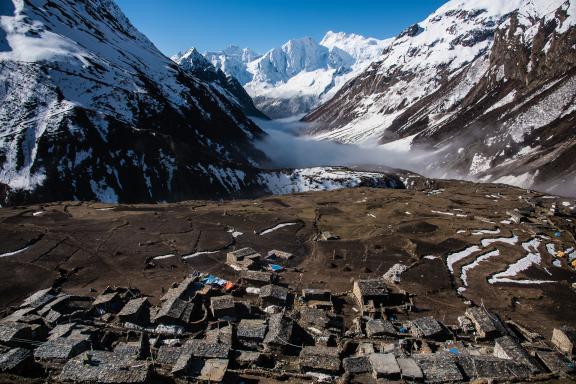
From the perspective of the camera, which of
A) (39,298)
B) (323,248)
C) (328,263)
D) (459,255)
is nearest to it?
(39,298)

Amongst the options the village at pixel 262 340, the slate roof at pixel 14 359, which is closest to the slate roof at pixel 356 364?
the village at pixel 262 340

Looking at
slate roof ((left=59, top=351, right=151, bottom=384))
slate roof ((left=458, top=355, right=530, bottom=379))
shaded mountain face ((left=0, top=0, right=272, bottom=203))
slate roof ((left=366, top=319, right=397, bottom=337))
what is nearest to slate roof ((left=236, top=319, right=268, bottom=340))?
slate roof ((left=59, top=351, right=151, bottom=384))

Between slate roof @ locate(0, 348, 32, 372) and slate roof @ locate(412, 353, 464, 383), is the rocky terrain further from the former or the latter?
slate roof @ locate(0, 348, 32, 372)

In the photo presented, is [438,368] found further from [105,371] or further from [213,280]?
[213,280]

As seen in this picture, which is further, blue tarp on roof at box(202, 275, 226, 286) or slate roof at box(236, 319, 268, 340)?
blue tarp on roof at box(202, 275, 226, 286)

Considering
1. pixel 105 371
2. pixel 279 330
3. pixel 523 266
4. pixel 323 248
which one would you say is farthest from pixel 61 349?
pixel 523 266

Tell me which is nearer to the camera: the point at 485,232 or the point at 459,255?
the point at 459,255

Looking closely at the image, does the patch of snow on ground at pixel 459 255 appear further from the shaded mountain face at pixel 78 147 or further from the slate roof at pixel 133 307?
the shaded mountain face at pixel 78 147
